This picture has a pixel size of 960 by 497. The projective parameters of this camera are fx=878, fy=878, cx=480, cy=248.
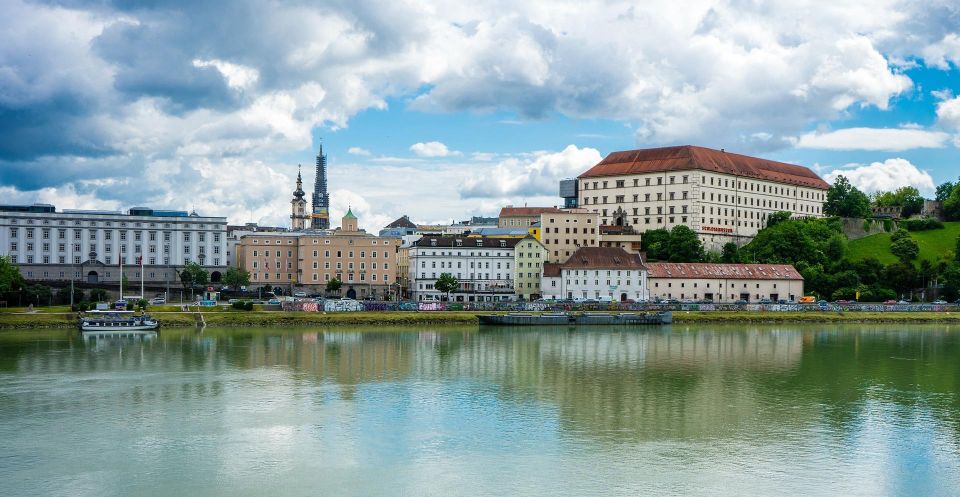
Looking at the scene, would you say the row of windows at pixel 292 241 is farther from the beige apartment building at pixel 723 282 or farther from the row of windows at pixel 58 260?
the beige apartment building at pixel 723 282

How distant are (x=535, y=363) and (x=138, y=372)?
742 inches

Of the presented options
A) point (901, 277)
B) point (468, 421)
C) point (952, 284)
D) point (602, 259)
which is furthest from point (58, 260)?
point (952, 284)

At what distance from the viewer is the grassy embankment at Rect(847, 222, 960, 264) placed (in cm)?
9519

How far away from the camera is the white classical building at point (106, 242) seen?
81.4 metres

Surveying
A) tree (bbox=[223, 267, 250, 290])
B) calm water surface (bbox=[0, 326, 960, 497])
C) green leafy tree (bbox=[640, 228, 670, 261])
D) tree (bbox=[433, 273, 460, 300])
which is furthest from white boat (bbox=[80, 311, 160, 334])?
green leafy tree (bbox=[640, 228, 670, 261])

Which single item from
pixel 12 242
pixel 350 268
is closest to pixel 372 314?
pixel 350 268

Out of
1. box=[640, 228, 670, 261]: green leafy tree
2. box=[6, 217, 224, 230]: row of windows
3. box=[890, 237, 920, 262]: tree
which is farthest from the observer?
box=[640, 228, 670, 261]: green leafy tree

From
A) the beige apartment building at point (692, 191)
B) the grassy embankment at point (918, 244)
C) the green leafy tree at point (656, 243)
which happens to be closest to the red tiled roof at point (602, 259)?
the green leafy tree at point (656, 243)

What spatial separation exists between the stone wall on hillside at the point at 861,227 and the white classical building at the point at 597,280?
111ft

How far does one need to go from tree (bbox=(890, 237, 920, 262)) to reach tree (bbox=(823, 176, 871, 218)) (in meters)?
15.3

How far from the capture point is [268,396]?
3353 centimetres

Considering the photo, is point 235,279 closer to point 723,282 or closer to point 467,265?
point 467,265

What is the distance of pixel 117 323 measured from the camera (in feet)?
193

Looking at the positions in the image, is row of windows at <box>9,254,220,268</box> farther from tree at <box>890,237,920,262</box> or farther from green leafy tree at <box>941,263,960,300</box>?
green leafy tree at <box>941,263,960,300</box>
